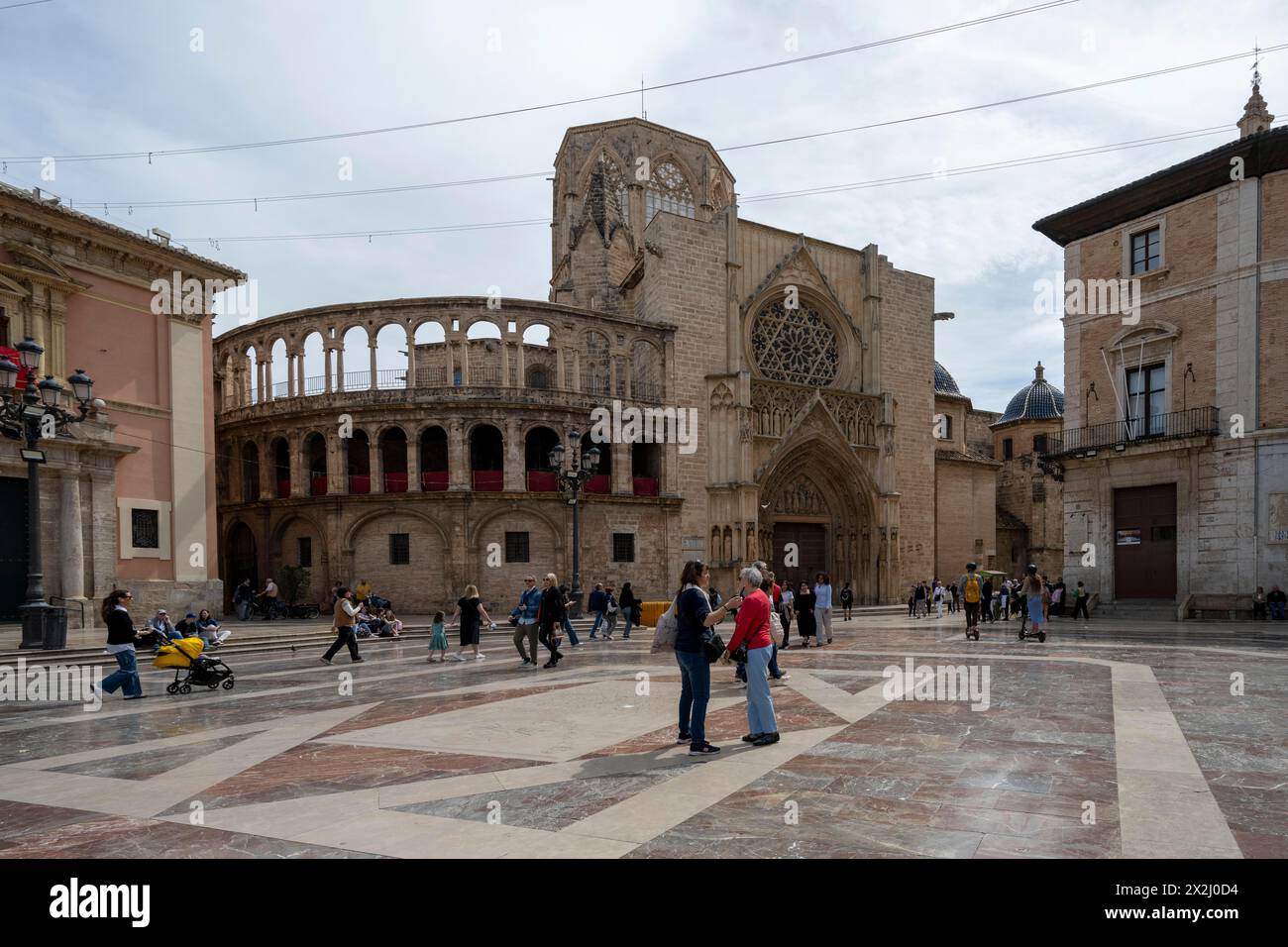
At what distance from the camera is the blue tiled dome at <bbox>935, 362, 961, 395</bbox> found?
45812 mm

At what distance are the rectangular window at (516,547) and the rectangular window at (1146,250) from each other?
22601 mm

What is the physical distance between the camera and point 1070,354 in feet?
90.1

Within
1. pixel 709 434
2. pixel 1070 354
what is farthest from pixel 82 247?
pixel 1070 354

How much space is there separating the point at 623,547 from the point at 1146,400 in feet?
60.3

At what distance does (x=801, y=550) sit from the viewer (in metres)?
33.6

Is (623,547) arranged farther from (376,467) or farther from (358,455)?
(358,455)

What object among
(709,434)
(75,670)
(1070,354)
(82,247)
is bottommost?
(75,670)

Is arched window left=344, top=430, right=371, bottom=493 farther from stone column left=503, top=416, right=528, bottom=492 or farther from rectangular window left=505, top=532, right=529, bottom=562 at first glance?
rectangular window left=505, top=532, right=529, bottom=562

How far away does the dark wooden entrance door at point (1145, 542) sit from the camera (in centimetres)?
2417

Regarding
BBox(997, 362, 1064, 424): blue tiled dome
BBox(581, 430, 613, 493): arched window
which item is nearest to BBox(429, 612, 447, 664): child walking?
BBox(581, 430, 613, 493): arched window

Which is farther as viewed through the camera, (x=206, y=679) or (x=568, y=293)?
(x=568, y=293)
